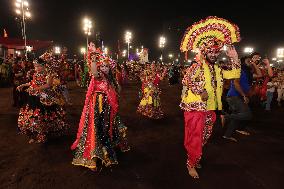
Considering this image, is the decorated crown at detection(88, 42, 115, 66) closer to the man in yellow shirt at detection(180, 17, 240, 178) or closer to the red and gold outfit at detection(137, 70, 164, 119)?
the man in yellow shirt at detection(180, 17, 240, 178)

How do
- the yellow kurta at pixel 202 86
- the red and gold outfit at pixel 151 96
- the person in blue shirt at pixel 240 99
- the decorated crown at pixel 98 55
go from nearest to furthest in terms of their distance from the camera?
the yellow kurta at pixel 202 86, the decorated crown at pixel 98 55, the person in blue shirt at pixel 240 99, the red and gold outfit at pixel 151 96

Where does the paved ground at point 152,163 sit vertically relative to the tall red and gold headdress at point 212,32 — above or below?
below

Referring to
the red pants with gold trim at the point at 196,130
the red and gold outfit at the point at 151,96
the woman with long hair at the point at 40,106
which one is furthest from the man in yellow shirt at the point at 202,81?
the red and gold outfit at the point at 151,96

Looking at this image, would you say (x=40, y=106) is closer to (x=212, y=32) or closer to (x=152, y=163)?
(x=152, y=163)

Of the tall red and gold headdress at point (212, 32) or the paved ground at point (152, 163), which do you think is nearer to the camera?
the paved ground at point (152, 163)

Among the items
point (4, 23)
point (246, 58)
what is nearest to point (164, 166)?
point (246, 58)

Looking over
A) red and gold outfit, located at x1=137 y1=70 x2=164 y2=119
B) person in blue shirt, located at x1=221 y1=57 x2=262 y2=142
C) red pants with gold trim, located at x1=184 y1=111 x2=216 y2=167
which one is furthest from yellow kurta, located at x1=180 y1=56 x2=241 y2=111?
red and gold outfit, located at x1=137 y1=70 x2=164 y2=119

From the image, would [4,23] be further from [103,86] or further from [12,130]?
[103,86]

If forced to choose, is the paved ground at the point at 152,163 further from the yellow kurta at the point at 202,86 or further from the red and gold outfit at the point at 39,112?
the yellow kurta at the point at 202,86

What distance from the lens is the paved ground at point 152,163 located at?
14.3ft

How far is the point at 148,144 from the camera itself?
6262 millimetres

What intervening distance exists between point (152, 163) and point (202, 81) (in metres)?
1.85

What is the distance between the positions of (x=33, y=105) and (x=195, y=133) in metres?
3.66

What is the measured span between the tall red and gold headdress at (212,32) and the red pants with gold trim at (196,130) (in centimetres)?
108
